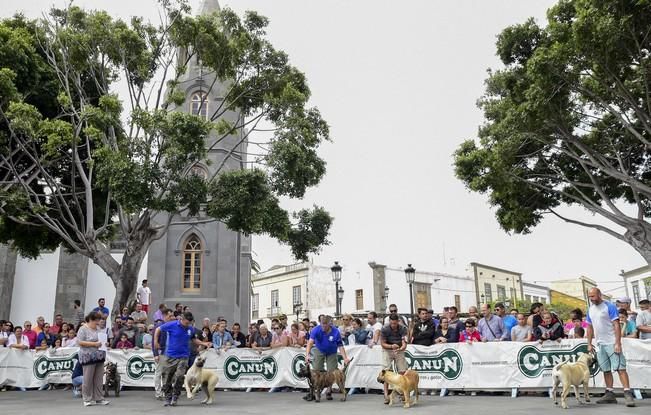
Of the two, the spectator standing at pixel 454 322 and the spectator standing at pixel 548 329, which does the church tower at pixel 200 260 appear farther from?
the spectator standing at pixel 548 329

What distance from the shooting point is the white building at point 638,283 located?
136 ft

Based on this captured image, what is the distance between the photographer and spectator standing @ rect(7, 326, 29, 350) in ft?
48.8

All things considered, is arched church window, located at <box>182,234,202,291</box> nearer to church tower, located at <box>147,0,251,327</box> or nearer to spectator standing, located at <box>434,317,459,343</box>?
church tower, located at <box>147,0,251,327</box>

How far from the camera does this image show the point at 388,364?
446 inches

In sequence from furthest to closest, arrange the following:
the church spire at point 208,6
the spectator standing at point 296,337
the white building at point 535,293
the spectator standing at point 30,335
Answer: the white building at point 535,293 < the church spire at point 208,6 < the spectator standing at point 30,335 < the spectator standing at point 296,337

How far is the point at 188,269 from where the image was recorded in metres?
26.1

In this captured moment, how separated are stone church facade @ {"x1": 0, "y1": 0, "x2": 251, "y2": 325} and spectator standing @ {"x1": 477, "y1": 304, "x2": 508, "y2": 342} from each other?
14271 mm

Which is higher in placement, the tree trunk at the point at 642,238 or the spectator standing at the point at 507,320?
the tree trunk at the point at 642,238

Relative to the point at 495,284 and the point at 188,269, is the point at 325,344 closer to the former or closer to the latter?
the point at 188,269

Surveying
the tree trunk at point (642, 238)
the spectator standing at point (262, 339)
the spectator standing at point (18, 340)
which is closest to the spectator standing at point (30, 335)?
the spectator standing at point (18, 340)

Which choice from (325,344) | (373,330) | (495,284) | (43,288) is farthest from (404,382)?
(495,284)

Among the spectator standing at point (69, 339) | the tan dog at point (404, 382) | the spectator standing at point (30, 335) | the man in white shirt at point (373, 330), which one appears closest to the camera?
the tan dog at point (404, 382)

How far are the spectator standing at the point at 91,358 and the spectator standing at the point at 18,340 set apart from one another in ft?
17.5

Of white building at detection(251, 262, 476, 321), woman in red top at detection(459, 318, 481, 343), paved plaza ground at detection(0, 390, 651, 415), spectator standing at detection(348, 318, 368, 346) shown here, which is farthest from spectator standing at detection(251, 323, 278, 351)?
white building at detection(251, 262, 476, 321)
